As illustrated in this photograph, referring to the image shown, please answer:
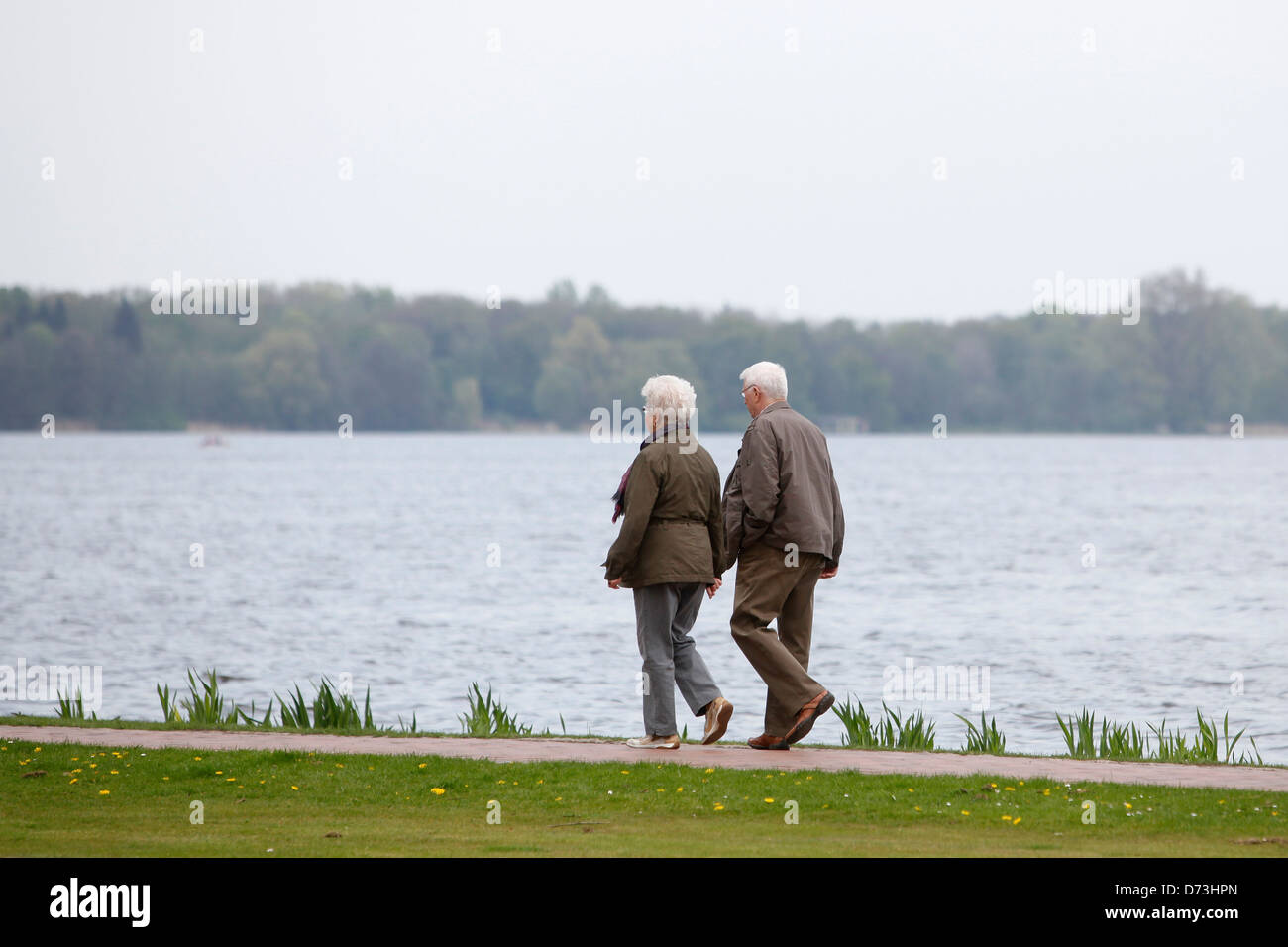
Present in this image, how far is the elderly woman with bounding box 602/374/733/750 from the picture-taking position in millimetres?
8977

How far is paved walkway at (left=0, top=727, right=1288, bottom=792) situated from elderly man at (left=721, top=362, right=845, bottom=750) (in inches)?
15.0

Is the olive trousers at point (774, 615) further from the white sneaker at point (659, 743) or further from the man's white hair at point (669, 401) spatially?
the man's white hair at point (669, 401)

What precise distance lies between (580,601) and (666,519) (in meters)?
22.7

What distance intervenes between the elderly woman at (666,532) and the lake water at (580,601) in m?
4.44

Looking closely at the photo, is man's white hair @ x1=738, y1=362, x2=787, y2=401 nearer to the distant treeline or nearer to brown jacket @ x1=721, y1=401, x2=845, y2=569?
brown jacket @ x1=721, y1=401, x2=845, y2=569

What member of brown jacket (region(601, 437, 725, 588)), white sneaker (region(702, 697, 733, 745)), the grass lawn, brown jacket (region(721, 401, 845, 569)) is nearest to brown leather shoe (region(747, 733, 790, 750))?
white sneaker (region(702, 697, 733, 745))

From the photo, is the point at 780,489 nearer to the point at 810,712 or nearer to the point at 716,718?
the point at 810,712

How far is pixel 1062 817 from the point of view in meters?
7.40

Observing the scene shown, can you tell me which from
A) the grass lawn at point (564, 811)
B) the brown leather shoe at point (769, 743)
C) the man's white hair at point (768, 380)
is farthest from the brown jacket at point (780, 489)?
the grass lawn at point (564, 811)
